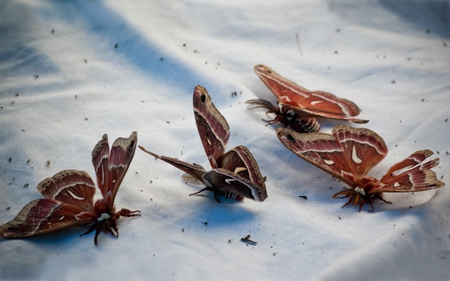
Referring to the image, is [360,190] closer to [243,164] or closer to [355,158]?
[355,158]

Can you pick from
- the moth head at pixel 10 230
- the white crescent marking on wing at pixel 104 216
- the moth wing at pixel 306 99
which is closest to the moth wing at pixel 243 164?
the white crescent marking on wing at pixel 104 216

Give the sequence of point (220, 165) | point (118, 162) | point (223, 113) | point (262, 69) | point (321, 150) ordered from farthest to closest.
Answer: point (262, 69) < point (223, 113) < point (321, 150) < point (220, 165) < point (118, 162)

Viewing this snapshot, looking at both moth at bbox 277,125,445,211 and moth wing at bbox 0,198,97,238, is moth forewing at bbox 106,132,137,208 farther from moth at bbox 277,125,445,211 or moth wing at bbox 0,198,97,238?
moth at bbox 277,125,445,211

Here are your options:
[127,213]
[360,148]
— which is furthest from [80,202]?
[360,148]

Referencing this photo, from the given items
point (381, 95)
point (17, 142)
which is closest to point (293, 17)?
point (381, 95)

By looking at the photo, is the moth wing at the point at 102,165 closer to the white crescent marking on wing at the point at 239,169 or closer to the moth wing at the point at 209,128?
the moth wing at the point at 209,128

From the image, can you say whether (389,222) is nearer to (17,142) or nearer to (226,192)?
(226,192)
